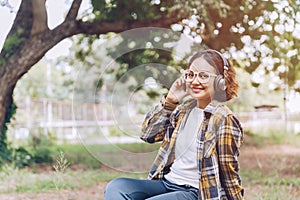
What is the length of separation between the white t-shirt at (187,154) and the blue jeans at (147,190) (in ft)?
0.06

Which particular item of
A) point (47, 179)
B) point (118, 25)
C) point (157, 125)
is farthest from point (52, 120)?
point (157, 125)

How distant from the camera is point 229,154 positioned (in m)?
1.15

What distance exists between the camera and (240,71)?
2531 mm

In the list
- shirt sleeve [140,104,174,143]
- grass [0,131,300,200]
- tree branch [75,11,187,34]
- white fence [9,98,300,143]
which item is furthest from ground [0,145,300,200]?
shirt sleeve [140,104,174,143]

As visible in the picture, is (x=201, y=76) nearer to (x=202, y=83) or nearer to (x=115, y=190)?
(x=202, y=83)

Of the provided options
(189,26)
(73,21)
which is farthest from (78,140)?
(189,26)

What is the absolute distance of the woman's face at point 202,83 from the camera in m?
1.23

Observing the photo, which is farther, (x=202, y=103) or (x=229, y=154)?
(x=202, y=103)

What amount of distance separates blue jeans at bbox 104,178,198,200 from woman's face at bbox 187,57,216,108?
23 centimetres

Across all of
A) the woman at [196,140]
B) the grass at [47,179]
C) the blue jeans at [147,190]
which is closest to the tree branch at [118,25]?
the grass at [47,179]

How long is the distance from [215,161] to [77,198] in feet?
4.04

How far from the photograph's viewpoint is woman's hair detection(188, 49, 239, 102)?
1.23m

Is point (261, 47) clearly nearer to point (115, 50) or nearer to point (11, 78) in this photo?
point (115, 50)

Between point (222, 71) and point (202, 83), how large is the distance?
6 cm
